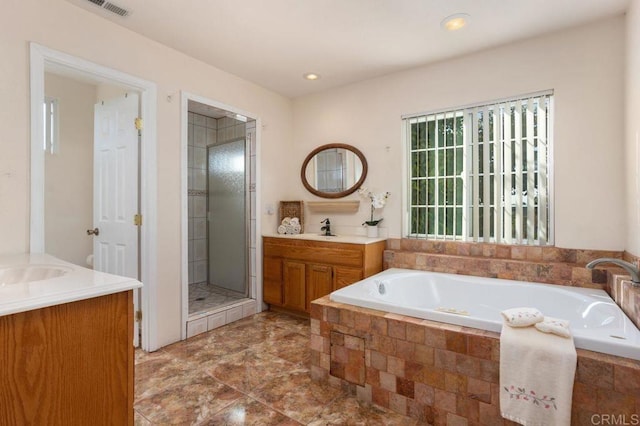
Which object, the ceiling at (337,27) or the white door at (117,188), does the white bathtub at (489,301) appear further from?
the ceiling at (337,27)

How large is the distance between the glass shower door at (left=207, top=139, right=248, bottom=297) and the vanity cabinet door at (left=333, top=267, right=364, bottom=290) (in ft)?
3.90

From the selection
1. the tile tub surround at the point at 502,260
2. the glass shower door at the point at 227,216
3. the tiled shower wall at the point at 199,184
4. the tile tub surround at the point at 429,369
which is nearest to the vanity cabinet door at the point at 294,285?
the glass shower door at the point at 227,216

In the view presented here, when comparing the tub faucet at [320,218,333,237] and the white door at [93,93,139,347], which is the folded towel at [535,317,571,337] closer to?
the tub faucet at [320,218,333,237]

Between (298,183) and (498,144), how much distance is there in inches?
82.9

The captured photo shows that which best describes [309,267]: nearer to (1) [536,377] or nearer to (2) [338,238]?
(2) [338,238]

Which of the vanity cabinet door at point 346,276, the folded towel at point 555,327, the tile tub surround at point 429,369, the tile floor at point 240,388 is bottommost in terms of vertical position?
the tile floor at point 240,388

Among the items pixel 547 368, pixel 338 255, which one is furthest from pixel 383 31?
pixel 547 368

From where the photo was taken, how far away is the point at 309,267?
3.20m

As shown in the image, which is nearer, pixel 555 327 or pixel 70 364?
pixel 70 364

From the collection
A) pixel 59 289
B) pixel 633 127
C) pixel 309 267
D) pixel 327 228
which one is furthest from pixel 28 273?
pixel 633 127

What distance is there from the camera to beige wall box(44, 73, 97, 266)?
10.8 ft

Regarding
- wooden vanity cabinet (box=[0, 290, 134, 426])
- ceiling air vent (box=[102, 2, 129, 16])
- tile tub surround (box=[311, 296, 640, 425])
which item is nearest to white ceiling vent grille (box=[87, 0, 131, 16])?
ceiling air vent (box=[102, 2, 129, 16])

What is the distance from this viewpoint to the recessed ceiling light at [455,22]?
223 centimetres

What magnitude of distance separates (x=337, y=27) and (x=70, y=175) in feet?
10.1
